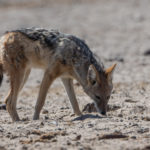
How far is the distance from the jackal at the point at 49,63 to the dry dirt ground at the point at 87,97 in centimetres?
46

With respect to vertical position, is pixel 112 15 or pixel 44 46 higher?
pixel 112 15

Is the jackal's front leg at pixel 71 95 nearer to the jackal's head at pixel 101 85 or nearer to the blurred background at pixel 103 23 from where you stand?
the jackal's head at pixel 101 85

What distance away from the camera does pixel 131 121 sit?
9172 mm

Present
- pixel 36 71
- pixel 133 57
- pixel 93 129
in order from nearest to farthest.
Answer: pixel 93 129 < pixel 36 71 < pixel 133 57

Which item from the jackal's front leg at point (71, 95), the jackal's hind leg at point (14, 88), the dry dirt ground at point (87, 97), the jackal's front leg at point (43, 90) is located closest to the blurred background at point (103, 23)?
the dry dirt ground at point (87, 97)

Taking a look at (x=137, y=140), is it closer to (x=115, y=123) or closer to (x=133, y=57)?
(x=115, y=123)

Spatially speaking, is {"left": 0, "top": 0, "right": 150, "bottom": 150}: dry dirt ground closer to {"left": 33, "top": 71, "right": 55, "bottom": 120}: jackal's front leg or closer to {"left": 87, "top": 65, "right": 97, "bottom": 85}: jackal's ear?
{"left": 33, "top": 71, "right": 55, "bottom": 120}: jackal's front leg

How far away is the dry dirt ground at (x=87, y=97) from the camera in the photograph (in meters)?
7.82

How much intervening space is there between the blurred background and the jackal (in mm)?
5328

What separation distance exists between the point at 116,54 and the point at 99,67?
11.0 m

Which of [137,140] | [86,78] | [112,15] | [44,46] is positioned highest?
[112,15]

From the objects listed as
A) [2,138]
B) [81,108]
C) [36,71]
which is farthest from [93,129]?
[36,71]

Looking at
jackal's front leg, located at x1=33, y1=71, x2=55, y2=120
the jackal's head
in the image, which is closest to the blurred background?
the jackal's head

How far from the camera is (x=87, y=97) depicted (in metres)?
12.6
